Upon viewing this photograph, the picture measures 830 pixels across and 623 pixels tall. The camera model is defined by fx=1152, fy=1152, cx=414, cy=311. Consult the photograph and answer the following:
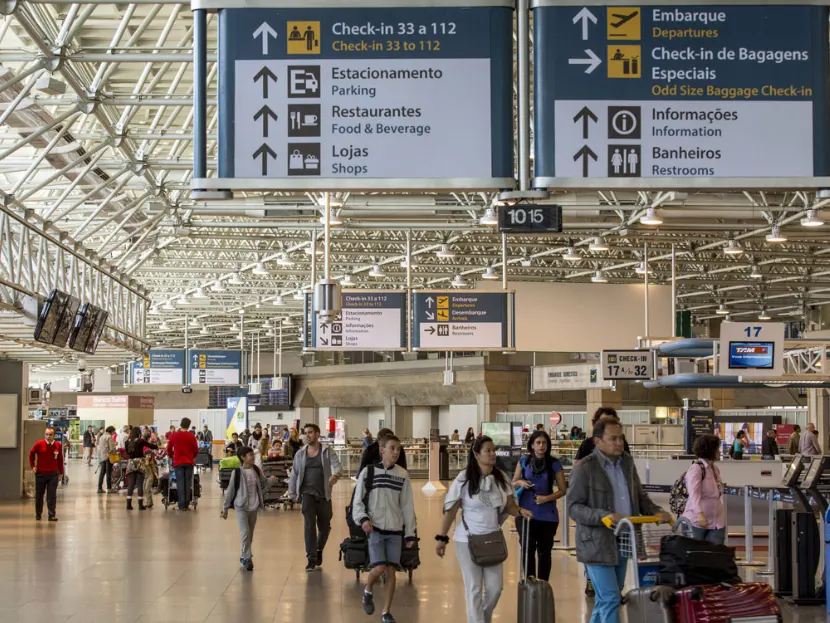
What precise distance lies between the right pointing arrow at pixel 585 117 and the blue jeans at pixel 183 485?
17.5 metres

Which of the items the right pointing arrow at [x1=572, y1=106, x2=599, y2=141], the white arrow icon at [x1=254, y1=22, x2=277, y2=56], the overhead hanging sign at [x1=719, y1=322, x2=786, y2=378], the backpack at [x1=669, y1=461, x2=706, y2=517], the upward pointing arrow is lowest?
the backpack at [x1=669, y1=461, x2=706, y2=517]

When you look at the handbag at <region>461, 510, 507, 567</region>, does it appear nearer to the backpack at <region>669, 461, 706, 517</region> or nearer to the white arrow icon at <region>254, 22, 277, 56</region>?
the backpack at <region>669, 461, 706, 517</region>

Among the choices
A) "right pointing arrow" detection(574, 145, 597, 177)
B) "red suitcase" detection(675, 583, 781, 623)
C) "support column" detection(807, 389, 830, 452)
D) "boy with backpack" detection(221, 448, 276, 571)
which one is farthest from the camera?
"support column" detection(807, 389, 830, 452)

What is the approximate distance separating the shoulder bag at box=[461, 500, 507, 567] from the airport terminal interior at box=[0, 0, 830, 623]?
0.04m

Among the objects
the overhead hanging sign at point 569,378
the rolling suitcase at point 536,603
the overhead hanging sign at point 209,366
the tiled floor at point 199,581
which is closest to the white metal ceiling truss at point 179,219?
the overhead hanging sign at point 209,366

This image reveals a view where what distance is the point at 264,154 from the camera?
18.7 feet

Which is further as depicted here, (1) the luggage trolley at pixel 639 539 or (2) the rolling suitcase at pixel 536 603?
(2) the rolling suitcase at pixel 536 603

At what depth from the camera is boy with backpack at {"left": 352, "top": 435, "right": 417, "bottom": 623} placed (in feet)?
30.5

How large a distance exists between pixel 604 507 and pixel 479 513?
0.95m

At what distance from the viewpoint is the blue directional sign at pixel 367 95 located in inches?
223

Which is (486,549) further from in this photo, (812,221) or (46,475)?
(812,221)

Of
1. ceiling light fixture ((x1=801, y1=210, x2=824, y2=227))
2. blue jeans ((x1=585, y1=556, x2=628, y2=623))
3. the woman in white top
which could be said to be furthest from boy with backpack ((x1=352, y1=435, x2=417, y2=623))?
ceiling light fixture ((x1=801, y1=210, x2=824, y2=227))

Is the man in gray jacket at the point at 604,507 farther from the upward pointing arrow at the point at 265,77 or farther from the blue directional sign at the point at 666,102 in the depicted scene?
the upward pointing arrow at the point at 265,77

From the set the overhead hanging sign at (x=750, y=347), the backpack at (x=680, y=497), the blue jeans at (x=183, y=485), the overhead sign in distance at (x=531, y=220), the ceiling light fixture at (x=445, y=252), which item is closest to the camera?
the backpack at (x=680, y=497)
